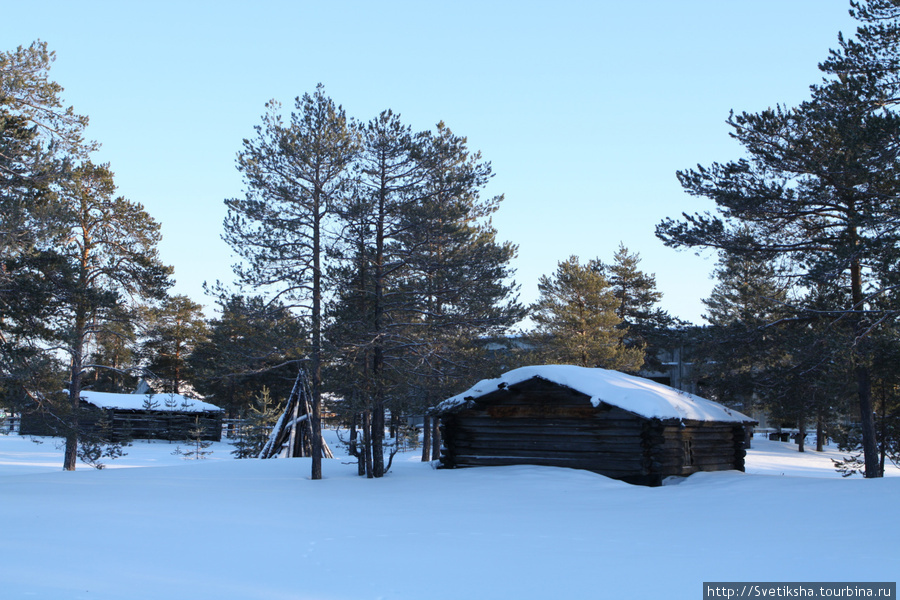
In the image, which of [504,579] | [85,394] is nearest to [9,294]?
[504,579]

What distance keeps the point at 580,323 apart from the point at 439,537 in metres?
27.2

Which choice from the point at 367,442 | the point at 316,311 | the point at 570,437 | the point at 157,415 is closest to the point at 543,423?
the point at 570,437

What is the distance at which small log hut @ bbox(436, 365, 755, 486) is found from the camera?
55.8 feet

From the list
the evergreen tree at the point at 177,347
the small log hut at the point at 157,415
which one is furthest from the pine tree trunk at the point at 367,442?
the evergreen tree at the point at 177,347

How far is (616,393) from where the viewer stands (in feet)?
57.4

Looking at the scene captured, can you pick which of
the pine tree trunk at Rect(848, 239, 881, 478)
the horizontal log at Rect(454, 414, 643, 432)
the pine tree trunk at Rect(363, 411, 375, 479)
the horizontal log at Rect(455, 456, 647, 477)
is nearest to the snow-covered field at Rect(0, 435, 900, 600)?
the horizontal log at Rect(455, 456, 647, 477)

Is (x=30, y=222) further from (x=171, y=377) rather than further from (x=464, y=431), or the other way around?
(x=171, y=377)

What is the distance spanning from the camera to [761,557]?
793cm

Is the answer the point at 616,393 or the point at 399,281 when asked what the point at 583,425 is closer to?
the point at 616,393

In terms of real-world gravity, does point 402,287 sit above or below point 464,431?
above

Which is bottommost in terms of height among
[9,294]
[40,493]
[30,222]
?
[40,493]

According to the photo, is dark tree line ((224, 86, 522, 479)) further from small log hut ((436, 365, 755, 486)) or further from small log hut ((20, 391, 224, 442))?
small log hut ((20, 391, 224, 442))

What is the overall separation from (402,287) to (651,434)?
317 inches

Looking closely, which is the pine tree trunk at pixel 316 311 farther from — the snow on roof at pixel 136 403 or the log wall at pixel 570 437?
the snow on roof at pixel 136 403
